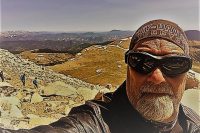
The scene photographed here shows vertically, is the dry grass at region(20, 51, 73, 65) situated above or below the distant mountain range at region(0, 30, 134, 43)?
below

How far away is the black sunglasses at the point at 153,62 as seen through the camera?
6.99 metres

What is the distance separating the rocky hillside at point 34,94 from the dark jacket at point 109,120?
0.18 ft

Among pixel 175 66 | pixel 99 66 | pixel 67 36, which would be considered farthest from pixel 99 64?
pixel 175 66

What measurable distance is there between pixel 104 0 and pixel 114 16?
13cm

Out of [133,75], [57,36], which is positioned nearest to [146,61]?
[133,75]

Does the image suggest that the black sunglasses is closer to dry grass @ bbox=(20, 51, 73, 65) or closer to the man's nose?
the man's nose

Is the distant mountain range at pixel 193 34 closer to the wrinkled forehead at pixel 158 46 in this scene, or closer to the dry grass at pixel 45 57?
the wrinkled forehead at pixel 158 46

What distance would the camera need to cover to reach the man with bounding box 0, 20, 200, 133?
7.02 meters

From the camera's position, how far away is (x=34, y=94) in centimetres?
707

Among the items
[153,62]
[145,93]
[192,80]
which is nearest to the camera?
[153,62]

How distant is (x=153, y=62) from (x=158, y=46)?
114 millimetres

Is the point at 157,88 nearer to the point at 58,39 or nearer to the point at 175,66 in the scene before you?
the point at 175,66

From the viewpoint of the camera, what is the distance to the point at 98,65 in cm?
718

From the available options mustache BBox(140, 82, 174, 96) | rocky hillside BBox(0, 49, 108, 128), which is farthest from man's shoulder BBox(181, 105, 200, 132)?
rocky hillside BBox(0, 49, 108, 128)
